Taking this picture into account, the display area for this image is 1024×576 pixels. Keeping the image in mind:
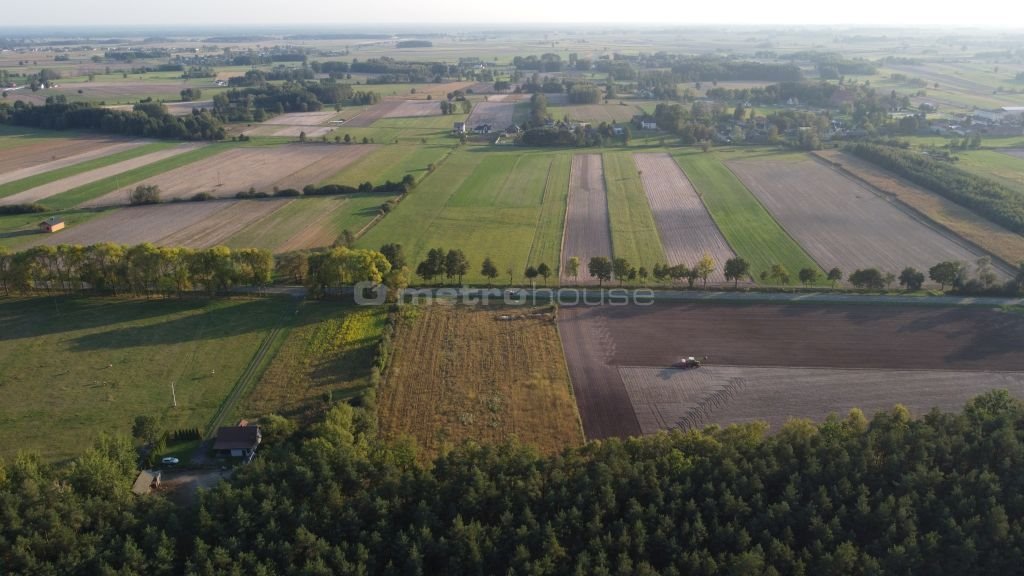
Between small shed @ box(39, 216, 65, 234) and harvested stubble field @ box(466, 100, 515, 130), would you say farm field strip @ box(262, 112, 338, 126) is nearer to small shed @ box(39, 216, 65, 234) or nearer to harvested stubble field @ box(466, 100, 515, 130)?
harvested stubble field @ box(466, 100, 515, 130)

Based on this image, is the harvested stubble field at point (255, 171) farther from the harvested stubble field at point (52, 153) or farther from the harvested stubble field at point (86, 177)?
the harvested stubble field at point (52, 153)

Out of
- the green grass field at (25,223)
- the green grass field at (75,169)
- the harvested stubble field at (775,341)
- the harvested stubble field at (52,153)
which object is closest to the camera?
the harvested stubble field at (775,341)

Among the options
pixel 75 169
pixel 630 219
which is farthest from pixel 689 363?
pixel 75 169

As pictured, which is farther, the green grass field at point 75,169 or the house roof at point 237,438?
the green grass field at point 75,169

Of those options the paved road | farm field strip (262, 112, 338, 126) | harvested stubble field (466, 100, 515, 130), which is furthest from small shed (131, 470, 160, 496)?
farm field strip (262, 112, 338, 126)

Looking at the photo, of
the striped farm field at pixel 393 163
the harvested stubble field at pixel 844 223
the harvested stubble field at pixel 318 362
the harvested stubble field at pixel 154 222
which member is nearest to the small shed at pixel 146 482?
the harvested stubble field at pixel 318 362

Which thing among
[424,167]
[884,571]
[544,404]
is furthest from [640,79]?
[884,571]
